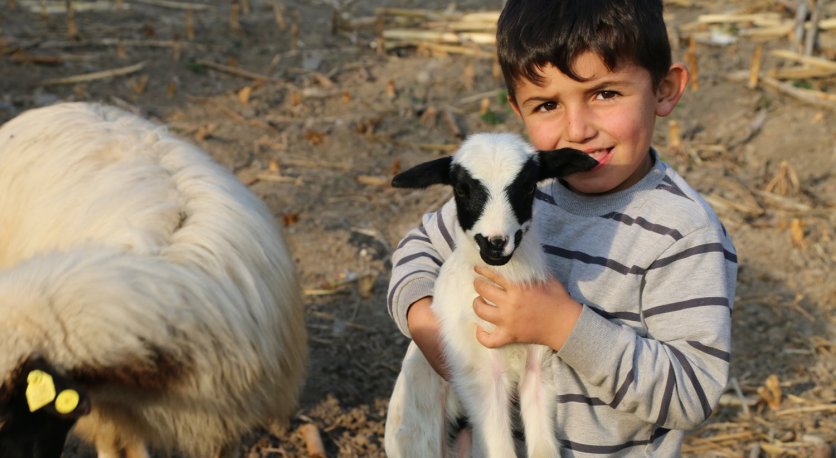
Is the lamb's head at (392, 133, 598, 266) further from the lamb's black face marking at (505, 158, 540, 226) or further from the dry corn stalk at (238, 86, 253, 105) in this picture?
the dry corn stalk at (238, 86, 253, 105)

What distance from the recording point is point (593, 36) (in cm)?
210

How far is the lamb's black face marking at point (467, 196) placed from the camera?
78.9 inches

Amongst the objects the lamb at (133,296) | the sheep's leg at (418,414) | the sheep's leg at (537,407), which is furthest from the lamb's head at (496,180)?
the lamb at (133,296)

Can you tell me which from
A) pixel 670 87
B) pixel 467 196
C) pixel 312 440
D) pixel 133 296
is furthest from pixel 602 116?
pixel 312 440

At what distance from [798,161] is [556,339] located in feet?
15.4

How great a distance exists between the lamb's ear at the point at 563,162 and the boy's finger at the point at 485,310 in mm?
323

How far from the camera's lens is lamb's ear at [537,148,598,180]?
2014mm

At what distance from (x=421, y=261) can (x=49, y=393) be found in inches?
49.5

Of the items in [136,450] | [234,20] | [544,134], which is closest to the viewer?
[544,134]

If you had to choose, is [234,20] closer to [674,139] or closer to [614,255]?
[674,139]

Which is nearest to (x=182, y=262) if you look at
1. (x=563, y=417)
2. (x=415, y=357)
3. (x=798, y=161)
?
(x=415, y=357)

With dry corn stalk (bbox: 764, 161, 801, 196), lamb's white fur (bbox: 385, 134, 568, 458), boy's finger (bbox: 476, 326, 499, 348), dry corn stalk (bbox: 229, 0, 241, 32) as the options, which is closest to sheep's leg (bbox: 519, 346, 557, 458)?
lamb's white fur (bbox: 385, 134, 568, 458)

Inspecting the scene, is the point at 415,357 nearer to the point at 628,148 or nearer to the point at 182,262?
the point at 628,148

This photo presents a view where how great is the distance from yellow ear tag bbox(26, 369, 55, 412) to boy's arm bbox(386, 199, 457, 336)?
113cm
